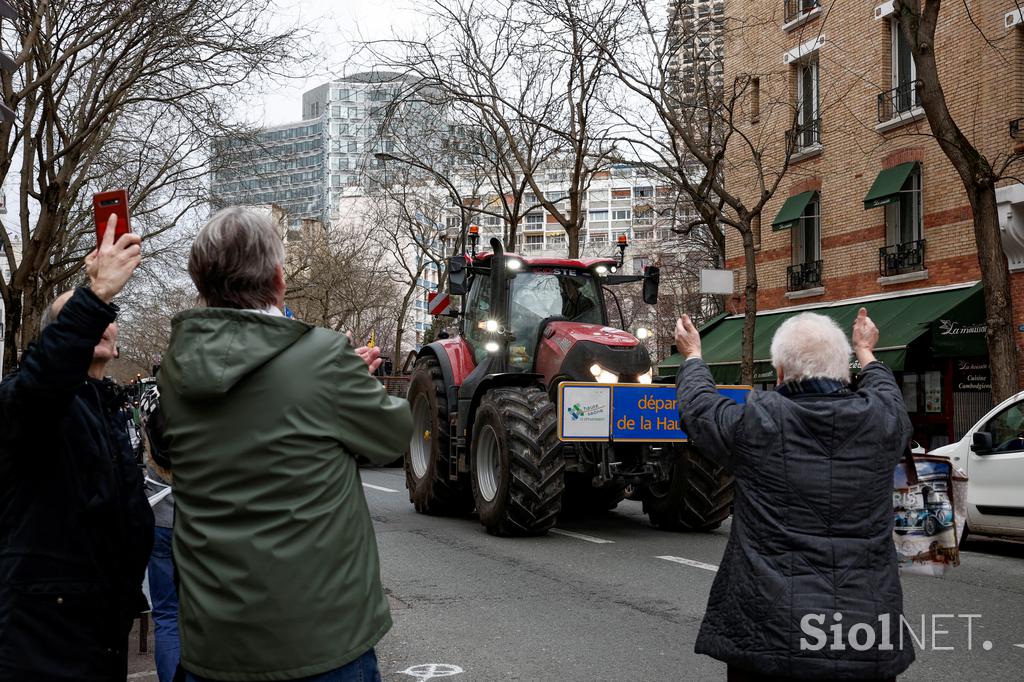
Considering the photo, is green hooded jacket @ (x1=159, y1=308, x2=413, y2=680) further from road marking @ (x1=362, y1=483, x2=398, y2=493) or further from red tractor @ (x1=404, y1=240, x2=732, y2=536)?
road marking @ (x1=362, y1=483, x2=398, y2=493)

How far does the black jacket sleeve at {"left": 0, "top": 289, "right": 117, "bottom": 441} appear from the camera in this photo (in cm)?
260

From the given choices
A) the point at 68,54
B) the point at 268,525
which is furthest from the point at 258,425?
the point at 68,54

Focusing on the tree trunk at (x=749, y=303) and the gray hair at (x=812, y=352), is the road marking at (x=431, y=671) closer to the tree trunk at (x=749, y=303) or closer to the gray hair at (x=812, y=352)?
the gray hair at (x=812, y=352)

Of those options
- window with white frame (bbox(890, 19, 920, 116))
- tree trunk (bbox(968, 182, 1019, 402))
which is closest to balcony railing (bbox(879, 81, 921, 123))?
window with white frame (bbox(890, 19, 920, 116))

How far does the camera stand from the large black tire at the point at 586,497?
476 inches

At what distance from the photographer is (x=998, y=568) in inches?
378

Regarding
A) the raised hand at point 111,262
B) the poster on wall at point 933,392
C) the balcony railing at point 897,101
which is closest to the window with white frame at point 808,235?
the balcony railing at point 897,101

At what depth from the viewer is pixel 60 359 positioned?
2602 millimetres

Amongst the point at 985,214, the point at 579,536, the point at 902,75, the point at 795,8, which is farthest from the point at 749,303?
the point at 579,536

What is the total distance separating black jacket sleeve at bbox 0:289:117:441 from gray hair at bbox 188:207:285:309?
0.93ft

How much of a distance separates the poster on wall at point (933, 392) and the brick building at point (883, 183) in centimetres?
3

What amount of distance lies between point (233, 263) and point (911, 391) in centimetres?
1932

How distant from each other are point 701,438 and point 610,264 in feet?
28.0

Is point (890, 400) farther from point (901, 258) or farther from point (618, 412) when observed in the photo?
point (901, 258)
